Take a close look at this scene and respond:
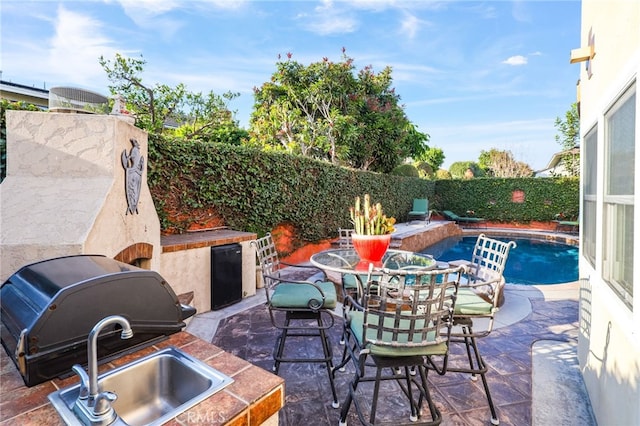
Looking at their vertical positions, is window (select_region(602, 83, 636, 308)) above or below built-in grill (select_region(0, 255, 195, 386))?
above

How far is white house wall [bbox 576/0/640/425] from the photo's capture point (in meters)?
1.49

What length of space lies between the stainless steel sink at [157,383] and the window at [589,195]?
319 cm

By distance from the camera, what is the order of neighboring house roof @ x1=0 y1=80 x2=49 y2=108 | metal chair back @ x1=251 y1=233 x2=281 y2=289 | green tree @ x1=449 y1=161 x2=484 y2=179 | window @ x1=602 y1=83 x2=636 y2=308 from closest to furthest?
window @ x1=602 y1=83 x2=636 y2=308 → metal chair back @ x1=251 y1=233 x2=281 y2=289 → neighboring house roof @ x1=0 y1=80 x2=49 y2=108 → green tree @ x1=449 y1=161 x2=484 y2=179

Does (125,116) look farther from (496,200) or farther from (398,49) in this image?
(496,200)

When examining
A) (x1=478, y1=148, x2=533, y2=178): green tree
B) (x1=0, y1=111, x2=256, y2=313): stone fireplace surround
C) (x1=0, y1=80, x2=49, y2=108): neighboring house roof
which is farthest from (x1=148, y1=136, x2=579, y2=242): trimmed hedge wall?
(x1=0, y1=80, x2=49, y2=108): neighboring house roof

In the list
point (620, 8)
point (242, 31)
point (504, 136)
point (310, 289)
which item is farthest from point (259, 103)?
point (504, 136)

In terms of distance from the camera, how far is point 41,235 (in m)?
1.91

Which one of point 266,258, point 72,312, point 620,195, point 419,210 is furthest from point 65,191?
point 419,210

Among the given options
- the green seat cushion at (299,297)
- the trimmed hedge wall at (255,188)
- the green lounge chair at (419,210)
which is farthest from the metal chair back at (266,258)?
the green lounge chair at (419,210)

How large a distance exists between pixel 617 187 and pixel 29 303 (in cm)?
327

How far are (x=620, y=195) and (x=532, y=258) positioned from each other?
10.1 m

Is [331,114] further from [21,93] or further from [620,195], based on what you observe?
[21,93]

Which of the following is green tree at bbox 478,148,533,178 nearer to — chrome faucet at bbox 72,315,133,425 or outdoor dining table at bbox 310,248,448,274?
outdoor dining table at bbox 310,248,448,274

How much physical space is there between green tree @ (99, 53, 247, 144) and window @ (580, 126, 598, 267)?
7.33 metres
